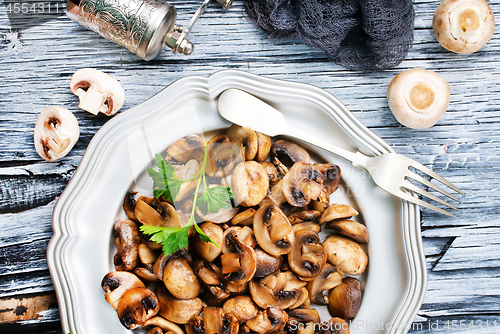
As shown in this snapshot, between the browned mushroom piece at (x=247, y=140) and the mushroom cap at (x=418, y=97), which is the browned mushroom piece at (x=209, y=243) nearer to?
the browned mushroom piece at (x=247, y=140)

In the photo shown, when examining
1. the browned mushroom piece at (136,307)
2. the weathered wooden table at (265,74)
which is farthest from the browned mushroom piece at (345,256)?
the browned mushroom piece at (136,307)

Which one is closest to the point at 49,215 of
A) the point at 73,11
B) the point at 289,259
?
the point at 73,11

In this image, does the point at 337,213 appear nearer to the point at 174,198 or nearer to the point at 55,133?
the point at 174,198

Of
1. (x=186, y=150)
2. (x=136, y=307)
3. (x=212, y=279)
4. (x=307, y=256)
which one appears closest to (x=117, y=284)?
(x=136, y=307)

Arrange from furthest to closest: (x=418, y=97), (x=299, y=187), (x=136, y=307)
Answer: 1. (x=418, y=97)
2. (x=299, y=187)
3. (x=136, y=307)

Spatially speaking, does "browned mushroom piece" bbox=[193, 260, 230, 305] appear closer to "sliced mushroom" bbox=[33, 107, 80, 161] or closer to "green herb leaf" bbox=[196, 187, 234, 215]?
"green herb leaf" bbox=[196, 187, 234, 215]

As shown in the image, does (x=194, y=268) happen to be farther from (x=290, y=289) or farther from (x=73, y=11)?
(x=73, y=11)
